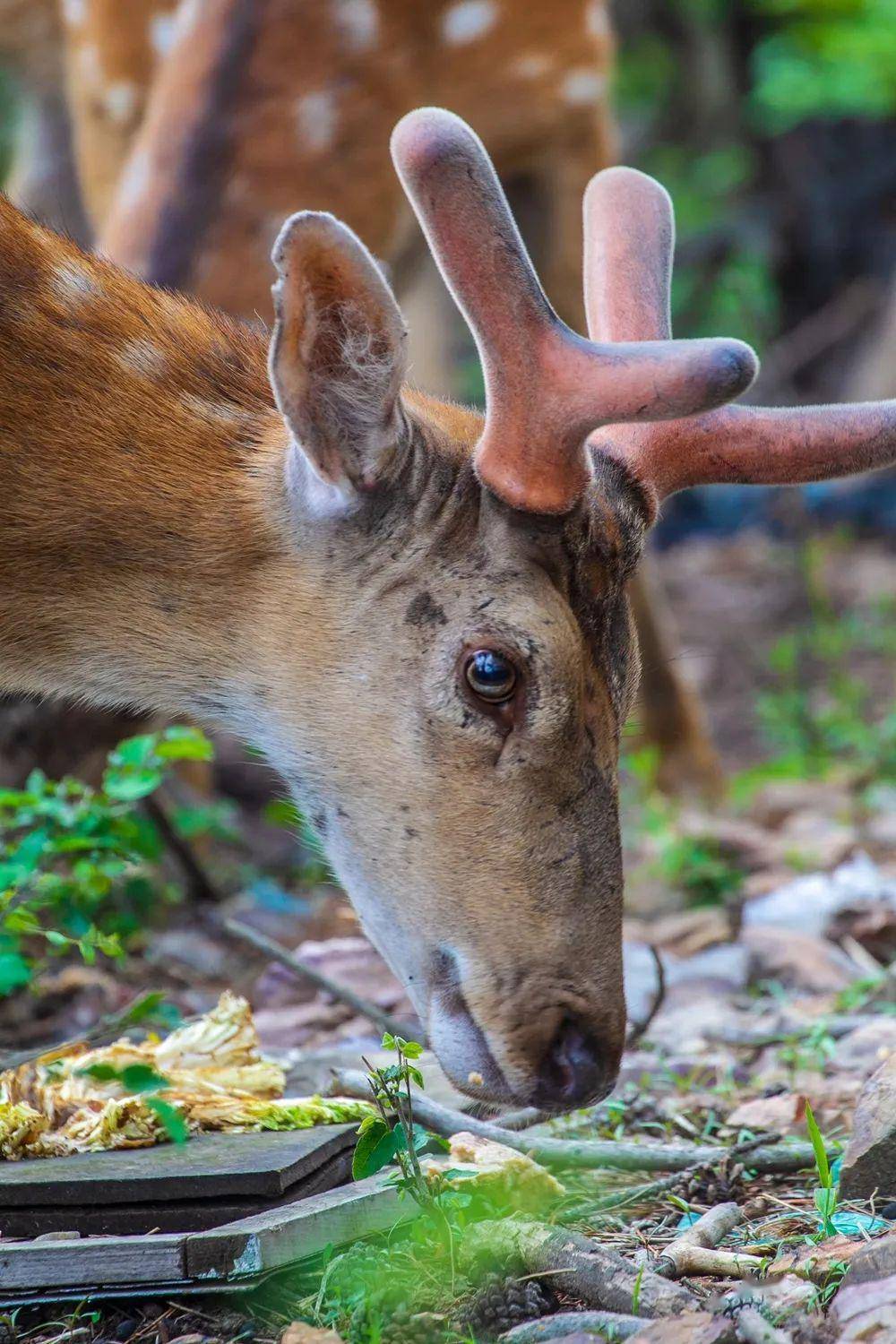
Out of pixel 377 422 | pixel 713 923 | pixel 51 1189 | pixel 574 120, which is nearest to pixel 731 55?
pixel 574 120

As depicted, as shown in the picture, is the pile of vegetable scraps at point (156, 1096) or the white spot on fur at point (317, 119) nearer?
the pile of vegetable scraps at point (156, 1096)

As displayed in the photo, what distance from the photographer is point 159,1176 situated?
2707mm

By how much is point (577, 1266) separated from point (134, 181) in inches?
162

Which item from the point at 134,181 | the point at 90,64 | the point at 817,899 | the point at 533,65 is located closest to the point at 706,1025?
the point at 817,899

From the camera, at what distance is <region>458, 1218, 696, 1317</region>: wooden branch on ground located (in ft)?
8.06

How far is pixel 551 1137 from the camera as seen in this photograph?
3.43 meters

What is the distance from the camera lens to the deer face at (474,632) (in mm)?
2988

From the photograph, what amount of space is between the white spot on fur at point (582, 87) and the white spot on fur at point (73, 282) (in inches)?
148

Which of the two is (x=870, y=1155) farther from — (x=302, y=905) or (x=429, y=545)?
(x=302, y=905)

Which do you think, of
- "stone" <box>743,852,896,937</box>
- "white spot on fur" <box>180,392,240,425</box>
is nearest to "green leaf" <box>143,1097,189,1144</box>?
"white spot on fur" <box>180,392,240,425</box>

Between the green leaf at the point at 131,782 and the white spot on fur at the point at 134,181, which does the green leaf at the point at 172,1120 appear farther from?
the white spot on fur at the point at 134,181

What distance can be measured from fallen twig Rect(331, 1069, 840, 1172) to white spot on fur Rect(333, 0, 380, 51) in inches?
176

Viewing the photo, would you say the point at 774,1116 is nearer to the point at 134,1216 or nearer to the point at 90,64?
the point at 134,1216

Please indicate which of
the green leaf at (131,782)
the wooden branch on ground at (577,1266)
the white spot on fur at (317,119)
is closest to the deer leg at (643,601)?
the white spot on fur at (317,119)
